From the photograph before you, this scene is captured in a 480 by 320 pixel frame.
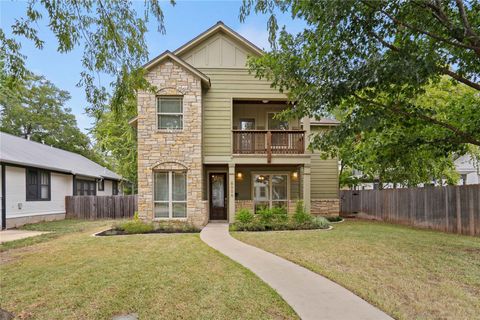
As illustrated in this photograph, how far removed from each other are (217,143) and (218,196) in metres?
2.61

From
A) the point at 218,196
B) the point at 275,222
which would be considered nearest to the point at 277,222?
the point at 275,222

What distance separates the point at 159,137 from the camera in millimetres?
11188

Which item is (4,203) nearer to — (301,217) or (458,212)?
(301,217)

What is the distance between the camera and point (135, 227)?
996 centimetres

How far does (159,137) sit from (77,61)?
5.91m

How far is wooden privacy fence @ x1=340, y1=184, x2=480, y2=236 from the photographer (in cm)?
915

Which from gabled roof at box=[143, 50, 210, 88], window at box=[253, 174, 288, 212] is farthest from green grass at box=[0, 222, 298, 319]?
gabled roof at box=[143, 50, 210, 88]

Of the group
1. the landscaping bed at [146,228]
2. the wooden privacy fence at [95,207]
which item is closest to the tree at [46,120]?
the wooden privacy fence at [95,207]

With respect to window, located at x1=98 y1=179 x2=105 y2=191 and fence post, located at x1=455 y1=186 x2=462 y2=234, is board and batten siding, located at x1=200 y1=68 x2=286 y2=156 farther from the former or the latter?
window, located at x1=98 y1=179 x2=105 y2=191

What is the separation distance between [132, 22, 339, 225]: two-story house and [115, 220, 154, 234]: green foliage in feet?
2.43

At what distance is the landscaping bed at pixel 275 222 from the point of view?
10.2 m

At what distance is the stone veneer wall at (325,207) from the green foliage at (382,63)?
637cm

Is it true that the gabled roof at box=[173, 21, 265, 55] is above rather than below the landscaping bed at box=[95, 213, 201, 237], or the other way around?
above

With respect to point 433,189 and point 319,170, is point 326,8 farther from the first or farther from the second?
point 319,170
